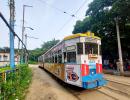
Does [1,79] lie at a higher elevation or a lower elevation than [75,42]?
lower

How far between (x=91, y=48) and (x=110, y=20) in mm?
16181

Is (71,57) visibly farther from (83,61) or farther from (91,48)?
(91,48)

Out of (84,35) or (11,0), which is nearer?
(84,35)

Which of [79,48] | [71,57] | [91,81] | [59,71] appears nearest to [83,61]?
[79,48]

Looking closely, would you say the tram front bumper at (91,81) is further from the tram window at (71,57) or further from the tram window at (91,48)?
the tram window at (91,48)

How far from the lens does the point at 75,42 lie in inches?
410

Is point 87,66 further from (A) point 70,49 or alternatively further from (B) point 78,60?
(A) point 70,49

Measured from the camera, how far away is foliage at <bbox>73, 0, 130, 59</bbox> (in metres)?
22.0

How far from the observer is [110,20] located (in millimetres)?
25469

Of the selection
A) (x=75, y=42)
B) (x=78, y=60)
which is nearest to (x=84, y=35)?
(x=75, y=42)

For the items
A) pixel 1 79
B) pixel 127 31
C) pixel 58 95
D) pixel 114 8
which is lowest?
pixel 58 95

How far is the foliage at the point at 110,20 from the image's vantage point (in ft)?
72.1

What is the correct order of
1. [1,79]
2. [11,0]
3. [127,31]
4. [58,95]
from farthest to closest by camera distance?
1. [127,31]
2. [11,0]
3. [58,95]
4. [1,79]

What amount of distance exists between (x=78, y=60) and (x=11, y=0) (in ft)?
29.7
